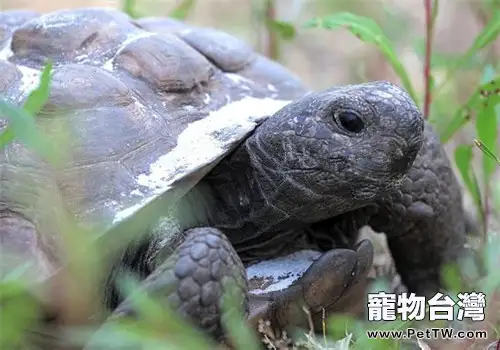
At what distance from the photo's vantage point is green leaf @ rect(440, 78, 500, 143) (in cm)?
232

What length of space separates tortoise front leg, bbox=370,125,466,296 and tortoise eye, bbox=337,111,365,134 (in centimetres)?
38

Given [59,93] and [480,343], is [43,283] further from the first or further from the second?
[480,343]

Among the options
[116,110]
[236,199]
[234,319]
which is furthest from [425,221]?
[116,110]

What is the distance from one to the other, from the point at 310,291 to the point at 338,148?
380 millimetres

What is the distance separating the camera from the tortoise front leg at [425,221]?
2203 millimetres

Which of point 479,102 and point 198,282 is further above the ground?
point 479,102

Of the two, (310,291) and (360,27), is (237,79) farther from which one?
(310,291)

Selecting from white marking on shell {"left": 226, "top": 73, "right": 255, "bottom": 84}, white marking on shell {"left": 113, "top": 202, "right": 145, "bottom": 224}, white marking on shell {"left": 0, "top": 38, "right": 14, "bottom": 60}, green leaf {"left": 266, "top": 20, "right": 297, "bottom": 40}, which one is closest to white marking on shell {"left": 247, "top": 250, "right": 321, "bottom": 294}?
white marking on shell {"left": 113, "top": 202, "right": 145, "bottom": 224}

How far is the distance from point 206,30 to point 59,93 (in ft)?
2.83

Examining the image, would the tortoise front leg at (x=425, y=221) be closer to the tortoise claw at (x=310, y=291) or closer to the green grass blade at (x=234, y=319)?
the tortoise claw at (x=310, y=291)

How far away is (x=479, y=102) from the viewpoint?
240 centimetres

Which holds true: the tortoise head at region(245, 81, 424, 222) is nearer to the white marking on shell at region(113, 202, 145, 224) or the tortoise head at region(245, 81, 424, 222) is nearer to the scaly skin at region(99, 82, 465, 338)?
the scaly skin at region(99, 82, 465, 338)

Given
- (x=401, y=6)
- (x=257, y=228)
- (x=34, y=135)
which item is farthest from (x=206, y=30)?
(x=401, y=6)

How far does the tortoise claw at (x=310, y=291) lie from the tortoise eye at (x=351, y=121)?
0.34 m
